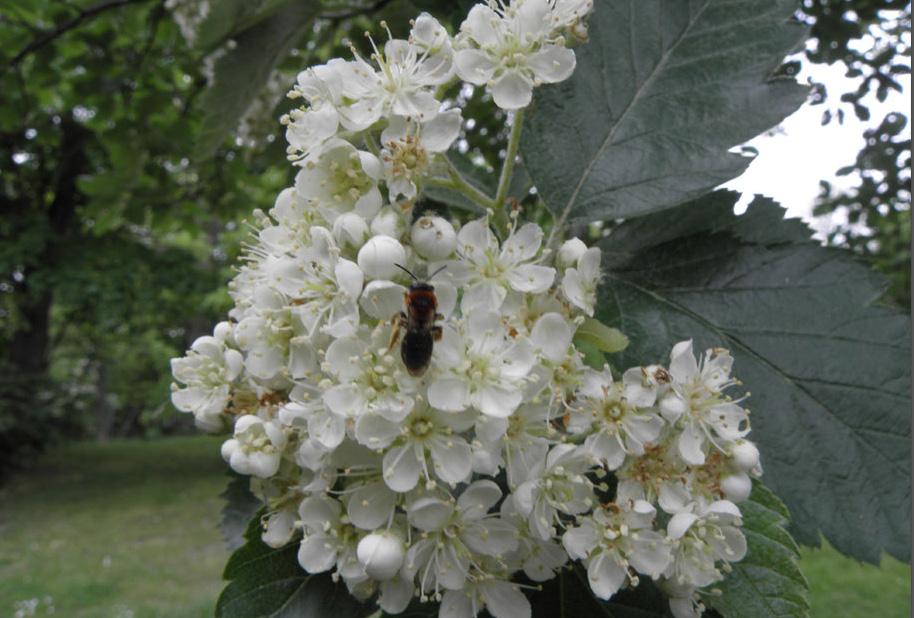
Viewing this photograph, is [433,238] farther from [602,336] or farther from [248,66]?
[248,66]

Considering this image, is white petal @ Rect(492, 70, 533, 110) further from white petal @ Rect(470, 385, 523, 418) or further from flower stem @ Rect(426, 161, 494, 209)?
white petal @ Rect(470, 385, 523, 418)

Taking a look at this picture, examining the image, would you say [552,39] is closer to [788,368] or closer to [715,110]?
[715,110]

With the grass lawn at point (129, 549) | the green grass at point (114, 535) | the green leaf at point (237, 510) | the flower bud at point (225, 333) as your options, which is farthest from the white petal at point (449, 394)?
the green grass at point (114, 535)

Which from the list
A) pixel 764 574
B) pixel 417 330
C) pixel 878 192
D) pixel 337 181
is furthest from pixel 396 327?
pixel 878 192

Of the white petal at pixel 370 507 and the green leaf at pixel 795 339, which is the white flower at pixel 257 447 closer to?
the white petal at pixel 370 507

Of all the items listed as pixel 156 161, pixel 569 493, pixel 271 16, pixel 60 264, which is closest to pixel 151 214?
pixel 156 161
